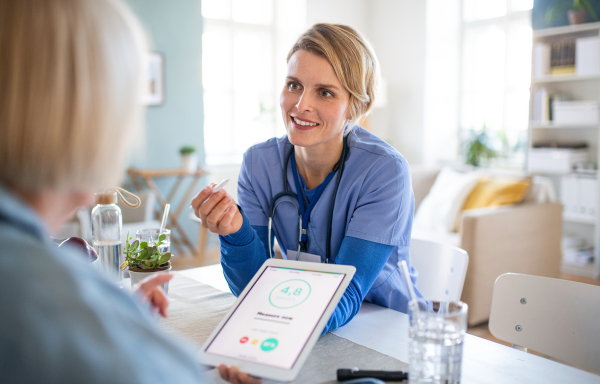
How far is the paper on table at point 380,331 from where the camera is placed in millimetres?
942

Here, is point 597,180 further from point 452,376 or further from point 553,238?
point 452,376

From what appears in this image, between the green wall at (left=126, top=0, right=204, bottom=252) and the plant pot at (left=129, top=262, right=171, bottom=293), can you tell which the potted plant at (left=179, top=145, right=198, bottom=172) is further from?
the plant pot at (left=129, top=262, right=171, bottom=293)

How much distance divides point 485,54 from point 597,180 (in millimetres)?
1941

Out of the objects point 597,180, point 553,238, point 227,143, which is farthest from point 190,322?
point 227,143

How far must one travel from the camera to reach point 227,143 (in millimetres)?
5551

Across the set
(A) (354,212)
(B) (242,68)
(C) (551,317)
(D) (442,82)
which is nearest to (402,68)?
(D) (442,82)

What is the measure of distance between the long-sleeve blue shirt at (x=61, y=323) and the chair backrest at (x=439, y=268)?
116 cm

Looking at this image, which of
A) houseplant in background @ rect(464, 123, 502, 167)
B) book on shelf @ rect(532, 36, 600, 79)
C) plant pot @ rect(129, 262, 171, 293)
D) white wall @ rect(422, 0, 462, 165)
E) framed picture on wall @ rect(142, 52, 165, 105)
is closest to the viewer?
plant pot @ rect(129, 262, 171, 293)

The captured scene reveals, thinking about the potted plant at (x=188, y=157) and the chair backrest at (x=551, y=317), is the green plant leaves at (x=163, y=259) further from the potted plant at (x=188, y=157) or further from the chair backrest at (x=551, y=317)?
the potted plant at (x=188, y=157)

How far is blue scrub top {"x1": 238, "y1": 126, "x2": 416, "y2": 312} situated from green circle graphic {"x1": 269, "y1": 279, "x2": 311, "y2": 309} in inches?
14.2

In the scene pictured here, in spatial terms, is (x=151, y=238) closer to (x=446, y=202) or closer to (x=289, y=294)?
(x=289, y=294)

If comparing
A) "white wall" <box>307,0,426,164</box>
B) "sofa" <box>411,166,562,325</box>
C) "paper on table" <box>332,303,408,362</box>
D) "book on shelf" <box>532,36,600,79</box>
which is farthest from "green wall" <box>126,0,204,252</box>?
"paper on table" <box>332,303,408,362</box>

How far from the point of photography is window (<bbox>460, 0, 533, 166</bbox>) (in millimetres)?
5008

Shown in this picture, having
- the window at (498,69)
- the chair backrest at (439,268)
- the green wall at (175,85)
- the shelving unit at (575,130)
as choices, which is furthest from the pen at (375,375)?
the window at (498,69)
